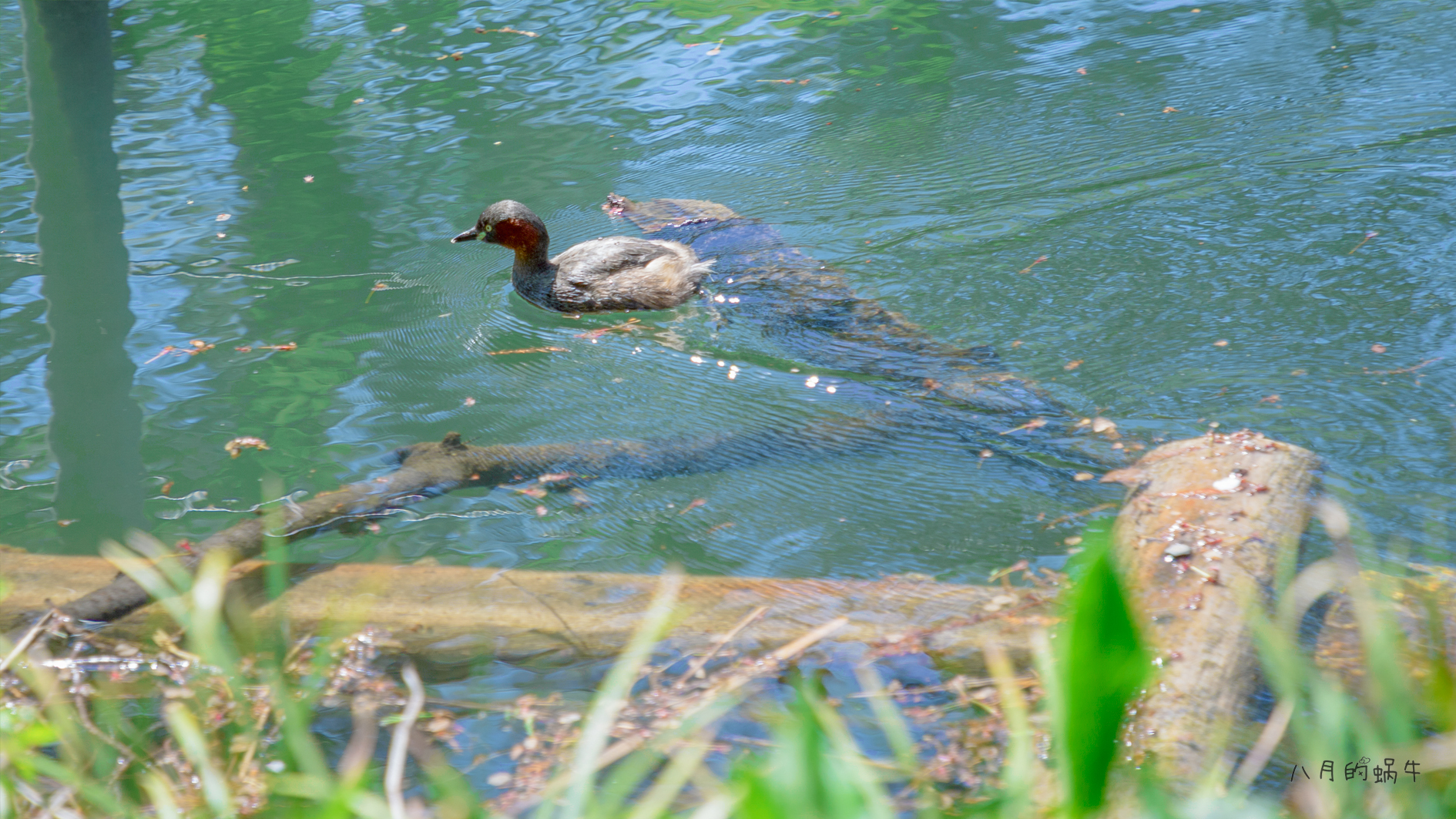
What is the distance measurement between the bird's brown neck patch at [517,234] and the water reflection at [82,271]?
2.31 meters

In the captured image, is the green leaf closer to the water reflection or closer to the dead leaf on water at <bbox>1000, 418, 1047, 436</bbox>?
the dead leaf on water at <bbox>1000, 418, 1047, 436</bbox>

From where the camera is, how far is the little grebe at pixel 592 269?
636cm

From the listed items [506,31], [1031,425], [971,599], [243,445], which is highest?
[506,31]

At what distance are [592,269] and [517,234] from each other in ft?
1.93

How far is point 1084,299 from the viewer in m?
5.72

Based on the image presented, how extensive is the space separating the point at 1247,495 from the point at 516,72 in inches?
328

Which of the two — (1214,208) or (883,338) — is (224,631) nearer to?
(883,338)

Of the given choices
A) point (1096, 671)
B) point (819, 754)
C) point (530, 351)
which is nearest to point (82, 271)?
point (530, 351)

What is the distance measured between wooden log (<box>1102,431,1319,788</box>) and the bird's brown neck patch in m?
3.91

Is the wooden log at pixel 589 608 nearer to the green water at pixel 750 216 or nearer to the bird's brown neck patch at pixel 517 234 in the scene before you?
the green water at pixel 750 216

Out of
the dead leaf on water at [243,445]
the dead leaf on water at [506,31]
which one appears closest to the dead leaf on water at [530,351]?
the dead leaf on water at [243,445]

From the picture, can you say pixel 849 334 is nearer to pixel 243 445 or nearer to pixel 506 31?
pixel 243 445

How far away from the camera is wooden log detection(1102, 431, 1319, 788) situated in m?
2.62

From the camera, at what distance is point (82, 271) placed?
22.6 ft
